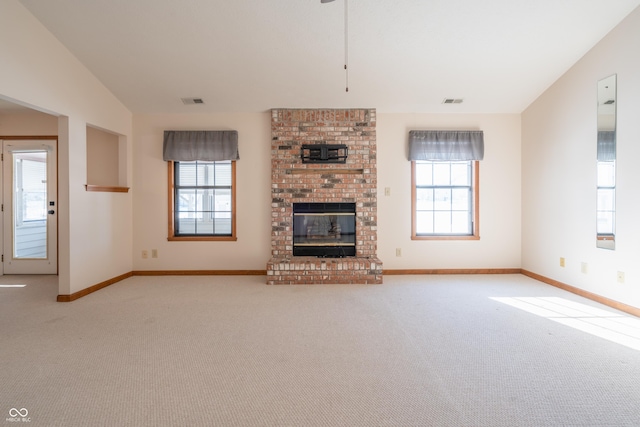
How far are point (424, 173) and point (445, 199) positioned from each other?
0.54 meters

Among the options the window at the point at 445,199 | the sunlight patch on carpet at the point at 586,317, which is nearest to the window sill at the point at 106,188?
the window at the point at 445,199

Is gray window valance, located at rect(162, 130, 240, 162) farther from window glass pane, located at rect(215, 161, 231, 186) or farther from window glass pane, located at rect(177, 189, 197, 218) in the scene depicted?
window glass pane, located at rect(177, 189, 197, 218)

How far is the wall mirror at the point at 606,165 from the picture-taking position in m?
3.70

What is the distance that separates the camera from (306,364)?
7.83ft

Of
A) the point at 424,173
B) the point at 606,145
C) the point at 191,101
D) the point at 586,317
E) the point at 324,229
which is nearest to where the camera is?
the point at 586,317

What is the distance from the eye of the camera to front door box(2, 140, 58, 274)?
530cm

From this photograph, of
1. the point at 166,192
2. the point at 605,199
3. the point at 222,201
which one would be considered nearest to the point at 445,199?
the point at 605,199

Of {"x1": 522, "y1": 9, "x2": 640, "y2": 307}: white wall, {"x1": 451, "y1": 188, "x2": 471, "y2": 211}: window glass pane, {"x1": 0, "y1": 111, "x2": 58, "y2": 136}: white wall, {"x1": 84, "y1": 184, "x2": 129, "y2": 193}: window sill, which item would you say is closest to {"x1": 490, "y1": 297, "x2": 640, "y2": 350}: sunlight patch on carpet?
{"x1": 522, "y1": 9, "x2": 640, "y2": 307}: white wall

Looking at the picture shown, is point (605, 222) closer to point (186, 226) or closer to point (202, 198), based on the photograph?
point (202, 198)

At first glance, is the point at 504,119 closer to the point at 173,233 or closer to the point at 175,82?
the point at 175,82

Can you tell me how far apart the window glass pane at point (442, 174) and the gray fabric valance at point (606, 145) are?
1.91 metres

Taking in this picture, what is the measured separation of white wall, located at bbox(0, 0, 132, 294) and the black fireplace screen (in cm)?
264

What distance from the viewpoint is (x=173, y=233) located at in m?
5.32

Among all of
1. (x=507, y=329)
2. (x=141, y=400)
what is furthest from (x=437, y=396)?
(x=141, y=400)
